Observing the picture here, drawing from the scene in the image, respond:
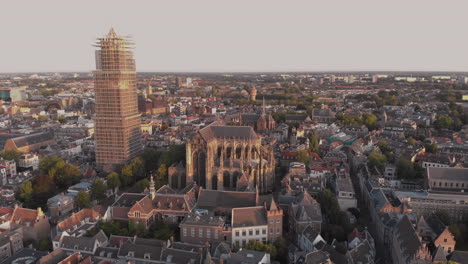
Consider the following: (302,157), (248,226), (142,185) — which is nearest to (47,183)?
(142,185)

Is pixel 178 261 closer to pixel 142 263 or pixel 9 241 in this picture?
pixel 142 263

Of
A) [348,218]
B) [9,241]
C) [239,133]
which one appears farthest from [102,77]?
[348,218]

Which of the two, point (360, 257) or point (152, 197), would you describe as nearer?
point (360, 257)

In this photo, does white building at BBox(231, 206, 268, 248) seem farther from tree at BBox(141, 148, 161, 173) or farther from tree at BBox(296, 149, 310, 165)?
tree at BBox(141, 148, 161, 173)

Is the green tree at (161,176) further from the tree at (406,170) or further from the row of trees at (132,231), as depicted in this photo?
the tree at (406,170)

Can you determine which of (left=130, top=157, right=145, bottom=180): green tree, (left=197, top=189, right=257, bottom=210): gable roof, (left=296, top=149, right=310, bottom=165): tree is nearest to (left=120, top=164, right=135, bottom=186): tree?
(left=130, top=157, right=145, bottom=180): green tree

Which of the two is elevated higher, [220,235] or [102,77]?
[102,77]

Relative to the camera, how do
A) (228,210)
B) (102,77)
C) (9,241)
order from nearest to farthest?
(9,241), (228,210), (102,77)
